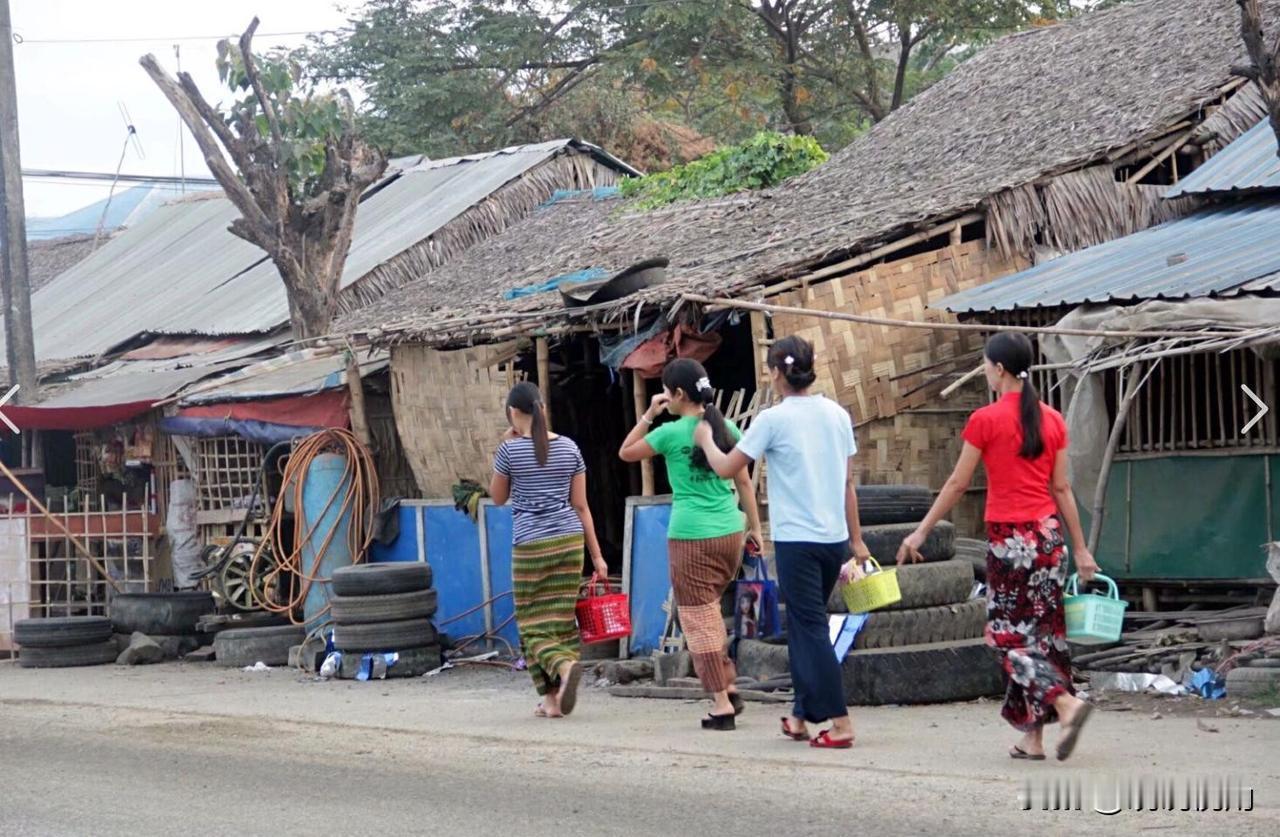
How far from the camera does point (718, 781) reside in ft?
22.9

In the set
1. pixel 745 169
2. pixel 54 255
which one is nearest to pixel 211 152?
pixel 745 169

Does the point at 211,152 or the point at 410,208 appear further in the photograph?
the point at 410,208

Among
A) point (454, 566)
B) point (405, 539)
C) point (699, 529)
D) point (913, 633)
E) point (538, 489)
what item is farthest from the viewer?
point (405, 539)

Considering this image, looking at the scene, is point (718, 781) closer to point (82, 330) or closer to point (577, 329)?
point (577, 329)

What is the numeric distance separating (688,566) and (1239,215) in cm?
590

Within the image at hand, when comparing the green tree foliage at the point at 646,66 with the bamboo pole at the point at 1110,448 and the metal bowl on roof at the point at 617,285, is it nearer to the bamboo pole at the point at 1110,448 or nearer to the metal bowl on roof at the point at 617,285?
the metal bowl on roof at the point at 617,285

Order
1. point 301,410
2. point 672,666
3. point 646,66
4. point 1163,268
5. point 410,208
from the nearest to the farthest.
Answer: point 672,666 → point 1163,268 → point 301,410 → point 410,208 → point 646,66

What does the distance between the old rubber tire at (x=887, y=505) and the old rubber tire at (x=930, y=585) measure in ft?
2.08

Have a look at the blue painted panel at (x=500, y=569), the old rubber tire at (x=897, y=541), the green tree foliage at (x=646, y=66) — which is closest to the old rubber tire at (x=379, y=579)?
the blue painted panel at (x=500, y=569)

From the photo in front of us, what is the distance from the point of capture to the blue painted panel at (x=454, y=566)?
1343 centimetres

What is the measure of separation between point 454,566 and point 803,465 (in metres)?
6.56

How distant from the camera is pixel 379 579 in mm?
12391

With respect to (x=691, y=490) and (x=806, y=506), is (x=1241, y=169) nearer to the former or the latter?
(x=691, y=490)

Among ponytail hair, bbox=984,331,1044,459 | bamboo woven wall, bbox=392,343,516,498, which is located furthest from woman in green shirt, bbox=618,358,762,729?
bamboo woven wall, bbox=392,343,516,498
